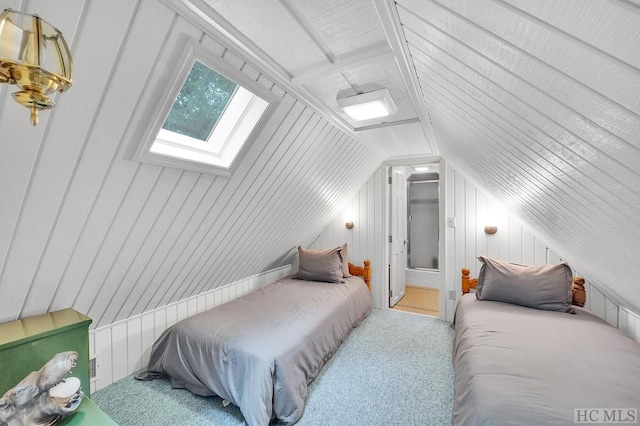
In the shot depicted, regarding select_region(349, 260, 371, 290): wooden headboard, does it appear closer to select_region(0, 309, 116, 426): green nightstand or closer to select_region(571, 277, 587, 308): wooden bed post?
select_region(571, 277, 587, 308): wooden bed post

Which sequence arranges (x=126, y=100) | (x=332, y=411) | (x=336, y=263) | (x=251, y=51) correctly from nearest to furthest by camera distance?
(x=126, y=100) → (x=251, y=51) → (x=332, y=411) → (x=336, y=263)

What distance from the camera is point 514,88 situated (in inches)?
31.7

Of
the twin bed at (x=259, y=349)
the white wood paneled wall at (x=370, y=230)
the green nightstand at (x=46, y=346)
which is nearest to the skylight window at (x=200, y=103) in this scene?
→ the green nightstand at (x=46, y=346)

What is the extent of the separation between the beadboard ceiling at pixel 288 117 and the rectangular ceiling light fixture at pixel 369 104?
7 centimetres

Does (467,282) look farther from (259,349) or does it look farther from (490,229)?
(259,349)

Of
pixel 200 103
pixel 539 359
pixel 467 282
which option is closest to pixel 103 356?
pixel 200 103

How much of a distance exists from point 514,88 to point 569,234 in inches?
53.8

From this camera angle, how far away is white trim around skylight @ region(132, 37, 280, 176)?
47.1 inches

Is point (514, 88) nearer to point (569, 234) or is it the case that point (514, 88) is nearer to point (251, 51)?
point (251, 51)

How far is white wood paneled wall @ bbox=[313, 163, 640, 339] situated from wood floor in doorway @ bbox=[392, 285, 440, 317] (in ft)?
1.40

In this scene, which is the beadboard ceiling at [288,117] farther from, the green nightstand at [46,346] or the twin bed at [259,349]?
the twin bed at [259,349]

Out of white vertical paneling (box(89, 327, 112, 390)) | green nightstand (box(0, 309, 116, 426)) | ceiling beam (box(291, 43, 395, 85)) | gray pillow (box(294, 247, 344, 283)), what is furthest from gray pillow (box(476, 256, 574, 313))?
white vertical paneling (box(89, 327, 112, 390))

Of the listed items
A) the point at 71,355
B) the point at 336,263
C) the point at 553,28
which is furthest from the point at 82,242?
the point at 336,263

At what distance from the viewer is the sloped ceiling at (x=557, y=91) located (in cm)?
49
